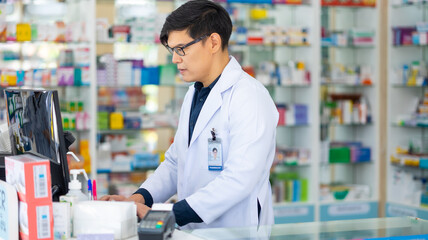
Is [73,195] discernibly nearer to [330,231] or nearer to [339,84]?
[330,231]

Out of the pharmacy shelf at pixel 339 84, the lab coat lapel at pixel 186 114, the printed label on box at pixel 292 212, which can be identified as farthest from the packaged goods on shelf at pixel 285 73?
the lab coat lapel at pixel 186 114

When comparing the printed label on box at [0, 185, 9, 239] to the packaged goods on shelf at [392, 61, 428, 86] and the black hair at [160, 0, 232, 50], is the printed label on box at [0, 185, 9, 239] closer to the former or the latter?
the black hair at [160, 0, 232, 50]

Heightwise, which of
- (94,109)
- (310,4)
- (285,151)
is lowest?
(285,151)

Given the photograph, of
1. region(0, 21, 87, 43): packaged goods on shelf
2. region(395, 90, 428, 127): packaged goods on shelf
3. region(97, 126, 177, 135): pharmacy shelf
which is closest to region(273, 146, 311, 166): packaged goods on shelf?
region(395, 90, 428, 127): packaged goods on shelf

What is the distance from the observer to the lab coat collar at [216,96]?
9.94 feet

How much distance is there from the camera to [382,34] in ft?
23.5

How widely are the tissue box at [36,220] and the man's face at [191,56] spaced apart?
3.28ft

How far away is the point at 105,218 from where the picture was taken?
90.9 inches

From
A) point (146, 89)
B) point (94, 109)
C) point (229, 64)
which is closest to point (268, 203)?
point (229, 64)

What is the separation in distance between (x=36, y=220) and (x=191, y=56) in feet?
3.55

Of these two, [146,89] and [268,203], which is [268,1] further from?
[268,203]

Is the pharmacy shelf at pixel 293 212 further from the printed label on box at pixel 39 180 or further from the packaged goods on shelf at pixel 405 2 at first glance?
the printed label on box at pixel 39 180

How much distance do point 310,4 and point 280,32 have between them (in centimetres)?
43

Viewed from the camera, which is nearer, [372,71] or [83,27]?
[83,27]
